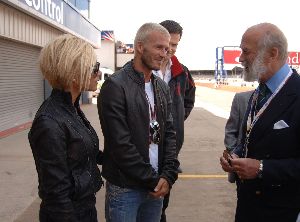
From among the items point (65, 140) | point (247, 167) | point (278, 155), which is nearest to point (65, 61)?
point (65, 140)

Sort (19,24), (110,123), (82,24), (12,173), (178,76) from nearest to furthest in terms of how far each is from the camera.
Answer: (110,123) < (178,76) < (12,173) < (19,24) < (82,24)

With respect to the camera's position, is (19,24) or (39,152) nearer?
(39,152)

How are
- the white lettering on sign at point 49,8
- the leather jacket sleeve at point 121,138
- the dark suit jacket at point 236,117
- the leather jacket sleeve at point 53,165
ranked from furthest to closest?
the white lettering on sign at point 49,8 < the dark suit jacket at point 236,117 < the leather jacket sleeve at point 121,138 < the leather jacket sleeve at point 53,165

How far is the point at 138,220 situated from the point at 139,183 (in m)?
0.38

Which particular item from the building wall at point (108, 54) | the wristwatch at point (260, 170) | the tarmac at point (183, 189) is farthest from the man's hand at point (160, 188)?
the building wall at point (108, 54)

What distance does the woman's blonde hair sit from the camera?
2154mm

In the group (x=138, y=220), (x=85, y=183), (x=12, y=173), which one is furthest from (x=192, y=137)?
(x=85, y=183)

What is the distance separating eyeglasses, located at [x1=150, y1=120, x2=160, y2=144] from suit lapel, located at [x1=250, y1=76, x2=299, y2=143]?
0.71 meters

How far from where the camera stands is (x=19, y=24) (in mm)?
10445

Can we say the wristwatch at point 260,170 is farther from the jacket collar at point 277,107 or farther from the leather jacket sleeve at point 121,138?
the leather jacket sleeve at point 121,138

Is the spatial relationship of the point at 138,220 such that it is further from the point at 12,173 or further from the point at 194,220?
→ the point at 12,173

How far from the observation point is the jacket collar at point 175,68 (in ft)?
12.4

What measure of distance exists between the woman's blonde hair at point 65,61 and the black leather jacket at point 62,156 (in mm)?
89

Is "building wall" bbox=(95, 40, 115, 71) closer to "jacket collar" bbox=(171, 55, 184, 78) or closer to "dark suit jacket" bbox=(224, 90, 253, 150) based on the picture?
"dark suit jacket" bbox=(224, 90, 253, 150)
